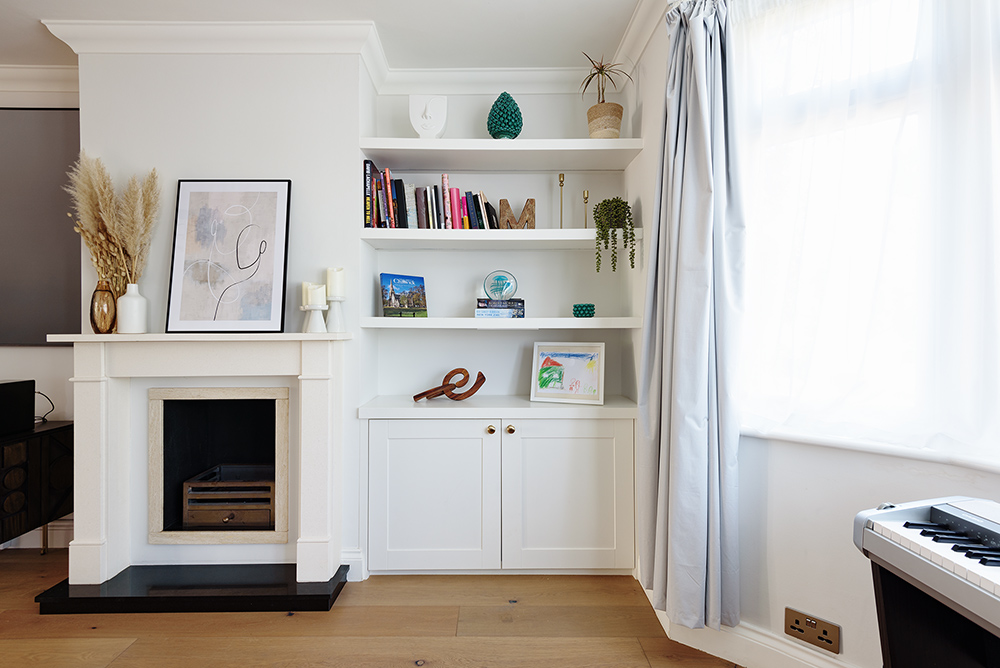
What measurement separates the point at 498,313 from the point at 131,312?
1.59 metres

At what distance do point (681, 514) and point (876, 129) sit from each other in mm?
1262

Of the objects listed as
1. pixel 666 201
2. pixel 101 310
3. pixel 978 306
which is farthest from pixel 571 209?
pixel 101 310

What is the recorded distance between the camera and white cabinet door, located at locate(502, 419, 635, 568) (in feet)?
8.20

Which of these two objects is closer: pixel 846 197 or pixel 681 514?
pixel 846 197

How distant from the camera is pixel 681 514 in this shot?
5.88 feet

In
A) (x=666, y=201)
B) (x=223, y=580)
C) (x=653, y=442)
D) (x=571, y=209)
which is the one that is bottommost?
(x=223, y=580)

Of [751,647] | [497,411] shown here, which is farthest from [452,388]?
[751,647]

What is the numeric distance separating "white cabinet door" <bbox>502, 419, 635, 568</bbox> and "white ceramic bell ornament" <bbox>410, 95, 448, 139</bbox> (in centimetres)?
142

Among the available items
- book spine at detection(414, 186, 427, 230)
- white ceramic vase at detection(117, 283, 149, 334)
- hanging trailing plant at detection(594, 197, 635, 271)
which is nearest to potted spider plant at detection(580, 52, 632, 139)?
hanging trailing plant at detection(594, 197, 635, 271)

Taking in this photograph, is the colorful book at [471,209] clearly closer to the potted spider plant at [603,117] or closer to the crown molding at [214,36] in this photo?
the potted spider plant at [603,117]

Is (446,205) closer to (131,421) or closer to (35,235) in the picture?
(131,421)

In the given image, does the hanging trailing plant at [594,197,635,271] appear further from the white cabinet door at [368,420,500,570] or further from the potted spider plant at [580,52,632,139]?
the white cabinet door at [368,420,500,570]

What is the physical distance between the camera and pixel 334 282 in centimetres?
237

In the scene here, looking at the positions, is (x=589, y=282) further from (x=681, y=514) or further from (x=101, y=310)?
(x=101, y=310)
